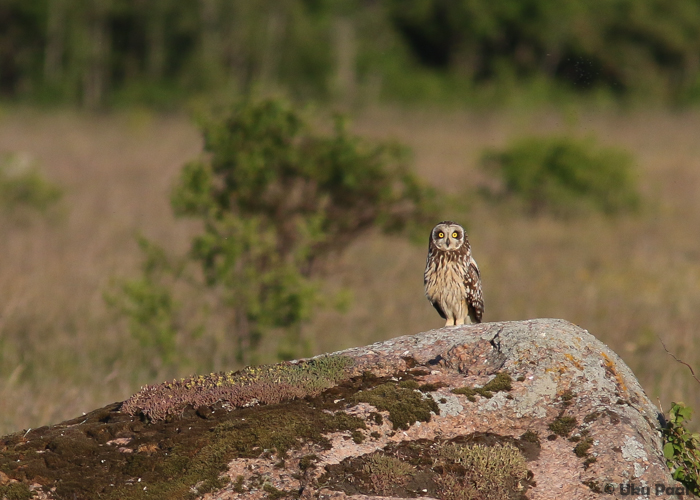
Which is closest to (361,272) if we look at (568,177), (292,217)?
(292,217)

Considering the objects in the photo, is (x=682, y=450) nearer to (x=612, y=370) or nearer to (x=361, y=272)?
(x=612, y=370)

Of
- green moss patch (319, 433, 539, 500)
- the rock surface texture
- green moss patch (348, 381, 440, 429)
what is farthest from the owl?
green moss patch (319, 433, 539, 500)

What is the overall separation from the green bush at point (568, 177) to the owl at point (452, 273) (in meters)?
12.8

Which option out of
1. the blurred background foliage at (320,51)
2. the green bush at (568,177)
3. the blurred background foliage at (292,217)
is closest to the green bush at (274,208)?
the blurred background foliage at (292,217)

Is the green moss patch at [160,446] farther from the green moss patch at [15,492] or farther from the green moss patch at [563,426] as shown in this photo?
the green moss patch at [563,426]

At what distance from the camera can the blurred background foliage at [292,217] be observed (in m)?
8.24

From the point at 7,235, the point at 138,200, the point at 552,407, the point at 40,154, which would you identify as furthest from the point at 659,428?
the point at 40,154

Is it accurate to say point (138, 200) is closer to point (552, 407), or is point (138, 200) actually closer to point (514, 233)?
point (514, 233)

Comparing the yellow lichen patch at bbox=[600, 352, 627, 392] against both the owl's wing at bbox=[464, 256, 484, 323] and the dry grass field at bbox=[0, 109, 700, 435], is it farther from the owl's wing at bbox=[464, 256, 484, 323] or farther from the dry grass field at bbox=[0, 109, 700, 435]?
the dry grass field at bbox=[0, 109, 700, 435]

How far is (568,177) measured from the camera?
1786 cm

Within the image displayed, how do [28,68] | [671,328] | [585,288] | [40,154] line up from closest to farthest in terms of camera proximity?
[671,328], [585,288], [40,154], [28,68]

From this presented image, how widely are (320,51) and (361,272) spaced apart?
32006mm

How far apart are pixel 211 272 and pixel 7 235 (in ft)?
20.0

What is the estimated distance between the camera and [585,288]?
37.7ft
